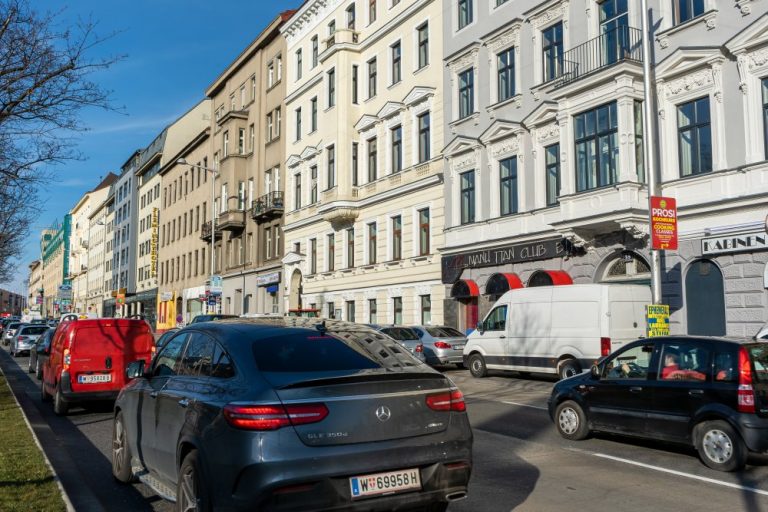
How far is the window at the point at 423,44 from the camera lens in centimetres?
3241

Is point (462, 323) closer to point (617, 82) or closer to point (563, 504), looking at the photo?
point (617, 82)

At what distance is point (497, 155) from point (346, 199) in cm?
1111

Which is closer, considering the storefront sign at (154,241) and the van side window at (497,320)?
the van side window at (497,320)

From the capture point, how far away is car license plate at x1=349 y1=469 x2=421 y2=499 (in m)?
4.70

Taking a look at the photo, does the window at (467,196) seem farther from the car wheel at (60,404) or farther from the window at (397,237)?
the car wheel at (60,404)

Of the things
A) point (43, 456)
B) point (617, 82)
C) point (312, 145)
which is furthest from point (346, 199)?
point (43, 456)

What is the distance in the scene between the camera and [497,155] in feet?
90.6

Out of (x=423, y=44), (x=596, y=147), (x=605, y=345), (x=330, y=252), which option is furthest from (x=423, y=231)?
(x=605, y=345)

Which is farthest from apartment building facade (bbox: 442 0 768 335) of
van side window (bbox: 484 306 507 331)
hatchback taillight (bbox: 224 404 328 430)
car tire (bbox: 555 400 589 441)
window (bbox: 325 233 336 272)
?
hatchback taillight (bbox: 224 404 328 430)

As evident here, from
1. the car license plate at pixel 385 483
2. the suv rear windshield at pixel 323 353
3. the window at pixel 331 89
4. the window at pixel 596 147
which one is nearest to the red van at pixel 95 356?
the suv rear windshield at pixel 323 353

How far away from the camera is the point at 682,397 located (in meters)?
8.86

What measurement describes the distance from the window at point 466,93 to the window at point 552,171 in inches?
193

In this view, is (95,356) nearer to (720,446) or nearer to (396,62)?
(720,446)

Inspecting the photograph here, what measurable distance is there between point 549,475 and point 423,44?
90.4ft
